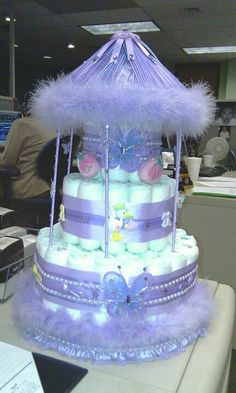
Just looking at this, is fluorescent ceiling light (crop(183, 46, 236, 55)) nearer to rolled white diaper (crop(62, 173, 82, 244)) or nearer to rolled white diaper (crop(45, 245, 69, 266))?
rolled white diaper (crop(62, 173, 82, 244))

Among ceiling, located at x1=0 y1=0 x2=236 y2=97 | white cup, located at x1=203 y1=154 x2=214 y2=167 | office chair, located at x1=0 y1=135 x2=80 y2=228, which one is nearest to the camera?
office chair, located at x1=0 y1=135 x2=80 y2=228

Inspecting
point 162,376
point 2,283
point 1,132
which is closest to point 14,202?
point 1,132

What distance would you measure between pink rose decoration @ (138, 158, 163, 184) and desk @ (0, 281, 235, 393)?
0.36 metres

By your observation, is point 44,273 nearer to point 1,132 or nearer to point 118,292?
point 118,292

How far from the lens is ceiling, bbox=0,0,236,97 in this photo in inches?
167

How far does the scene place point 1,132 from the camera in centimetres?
354

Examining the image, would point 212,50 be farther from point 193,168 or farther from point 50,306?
point 50,306

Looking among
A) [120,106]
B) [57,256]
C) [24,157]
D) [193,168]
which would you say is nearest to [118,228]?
[57,256]

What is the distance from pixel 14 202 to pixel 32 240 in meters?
1.46

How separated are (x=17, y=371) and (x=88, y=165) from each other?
41cm

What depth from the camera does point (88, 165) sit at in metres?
0.77

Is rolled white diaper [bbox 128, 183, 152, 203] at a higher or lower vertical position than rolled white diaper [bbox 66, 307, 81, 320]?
higher

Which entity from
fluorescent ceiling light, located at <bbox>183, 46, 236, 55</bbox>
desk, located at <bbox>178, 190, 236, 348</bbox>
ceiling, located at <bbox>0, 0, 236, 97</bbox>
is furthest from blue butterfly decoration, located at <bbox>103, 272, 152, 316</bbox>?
fluorescent ceiling light, located at <bbox>183, 46, 236, 55</bbox>

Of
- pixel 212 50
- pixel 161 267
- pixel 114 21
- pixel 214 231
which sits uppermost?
pixel 212 50
